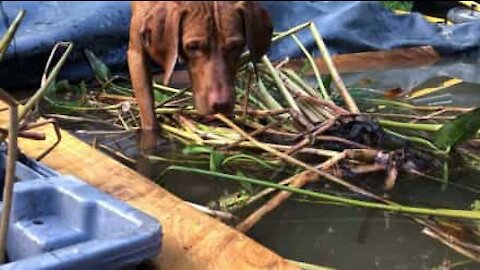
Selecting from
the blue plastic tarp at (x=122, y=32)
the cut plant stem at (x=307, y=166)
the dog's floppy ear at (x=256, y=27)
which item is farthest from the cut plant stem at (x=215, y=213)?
the blue plastic tarp at (x=122, y=32)

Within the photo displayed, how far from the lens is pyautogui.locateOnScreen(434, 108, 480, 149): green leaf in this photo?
1441mm

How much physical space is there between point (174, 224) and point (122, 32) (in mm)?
1656

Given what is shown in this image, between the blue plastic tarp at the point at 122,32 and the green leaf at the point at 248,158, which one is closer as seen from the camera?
the green leaf at the point at 248,158

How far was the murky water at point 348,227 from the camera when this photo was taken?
121cm

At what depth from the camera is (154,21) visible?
554mm

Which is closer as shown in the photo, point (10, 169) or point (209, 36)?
point (209, 36)

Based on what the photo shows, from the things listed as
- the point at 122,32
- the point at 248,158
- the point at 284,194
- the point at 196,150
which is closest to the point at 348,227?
the point at 284,194

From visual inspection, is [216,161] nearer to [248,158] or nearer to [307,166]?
[248,158]

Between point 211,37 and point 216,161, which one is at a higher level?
point 211,37

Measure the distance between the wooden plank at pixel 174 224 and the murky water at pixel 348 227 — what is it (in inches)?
4.7

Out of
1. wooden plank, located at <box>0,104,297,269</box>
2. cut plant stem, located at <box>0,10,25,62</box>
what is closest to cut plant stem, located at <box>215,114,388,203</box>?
wooden plank, located at <box>0,104,297,269</box>

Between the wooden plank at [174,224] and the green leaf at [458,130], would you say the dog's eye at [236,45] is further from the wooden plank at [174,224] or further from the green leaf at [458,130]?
the green leaf at [458,130]

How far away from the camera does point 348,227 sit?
131cm

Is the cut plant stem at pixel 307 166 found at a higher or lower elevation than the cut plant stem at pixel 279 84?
lower
